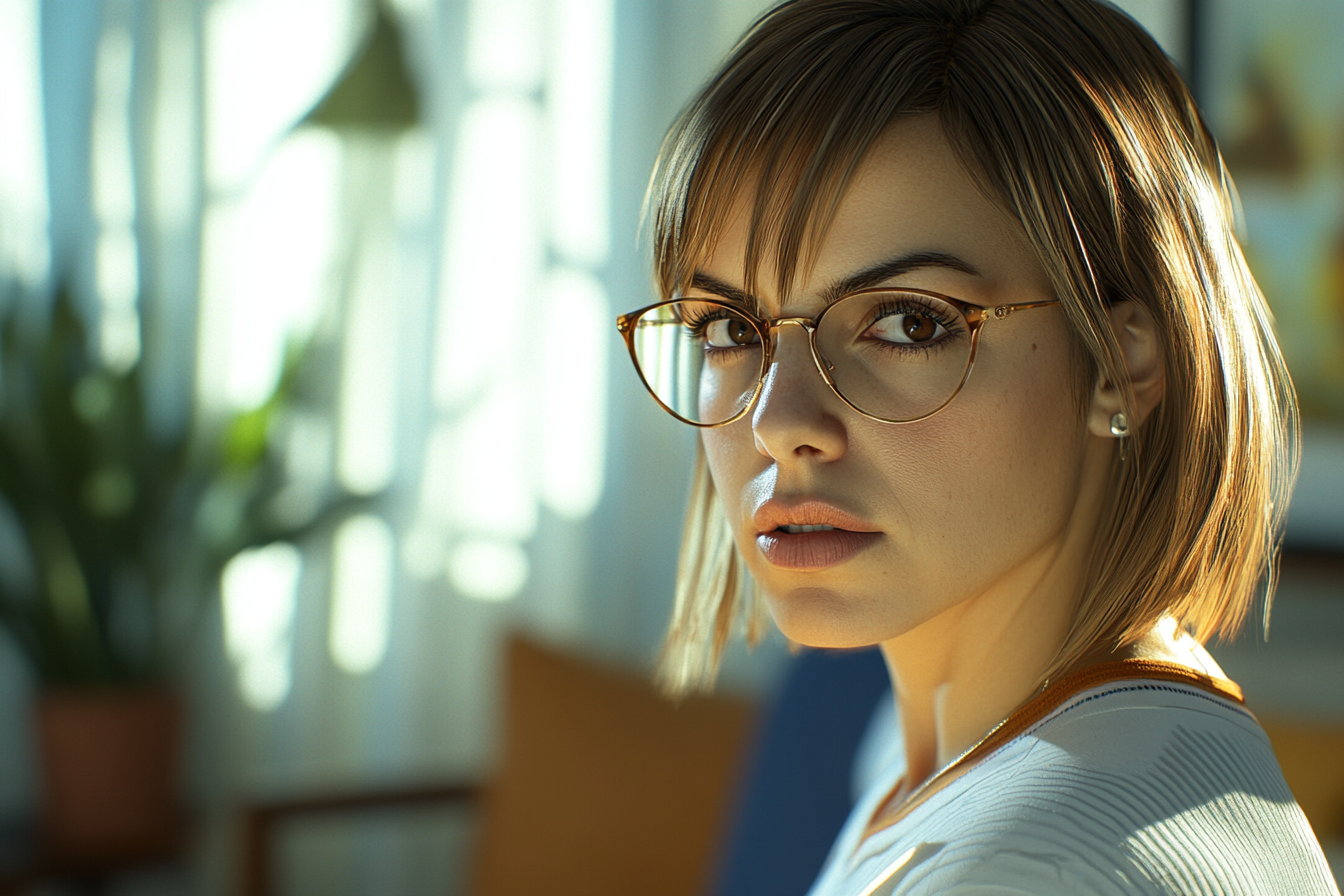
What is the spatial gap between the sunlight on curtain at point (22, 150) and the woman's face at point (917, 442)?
96.9 inches

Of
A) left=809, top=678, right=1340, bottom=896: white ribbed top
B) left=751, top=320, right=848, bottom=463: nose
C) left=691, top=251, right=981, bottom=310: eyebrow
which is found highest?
left=691, top=251, right=981, bottom=310: eyebrow

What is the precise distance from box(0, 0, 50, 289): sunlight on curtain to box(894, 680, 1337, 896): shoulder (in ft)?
8.65

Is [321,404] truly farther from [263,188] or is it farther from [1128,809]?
[1128,809]

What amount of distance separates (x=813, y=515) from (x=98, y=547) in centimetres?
220

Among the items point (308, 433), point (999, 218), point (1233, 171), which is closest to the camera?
point (999, 218)

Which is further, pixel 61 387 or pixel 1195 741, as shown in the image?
pixel 61 387

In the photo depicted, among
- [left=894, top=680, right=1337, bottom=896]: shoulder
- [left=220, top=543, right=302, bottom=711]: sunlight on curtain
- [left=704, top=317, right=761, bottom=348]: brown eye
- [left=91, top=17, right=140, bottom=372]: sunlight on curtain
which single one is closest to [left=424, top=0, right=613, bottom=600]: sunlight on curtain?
[left=220, top=543, right=302, bottom=711]: sunlight on curtain

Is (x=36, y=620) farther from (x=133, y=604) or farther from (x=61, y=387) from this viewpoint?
(x=61, y=387)

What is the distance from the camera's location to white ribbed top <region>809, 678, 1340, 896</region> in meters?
0.52

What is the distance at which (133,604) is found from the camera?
105 inches

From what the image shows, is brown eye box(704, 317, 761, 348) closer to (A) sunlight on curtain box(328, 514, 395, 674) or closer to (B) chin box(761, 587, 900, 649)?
(B) chin box(761, 587, 900, 649)

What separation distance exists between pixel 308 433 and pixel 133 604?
53 cm

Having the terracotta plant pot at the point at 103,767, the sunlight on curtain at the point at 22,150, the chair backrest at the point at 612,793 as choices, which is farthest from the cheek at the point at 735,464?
the sunlight on curtain at the point at 22,150

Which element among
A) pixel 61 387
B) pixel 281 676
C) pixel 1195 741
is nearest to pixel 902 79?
pixel 1195 741
